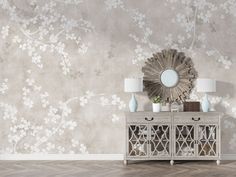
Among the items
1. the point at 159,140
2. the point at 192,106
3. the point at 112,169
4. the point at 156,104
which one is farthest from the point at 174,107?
the point at 112,169

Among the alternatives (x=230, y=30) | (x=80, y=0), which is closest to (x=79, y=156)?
(x=80, y=0)

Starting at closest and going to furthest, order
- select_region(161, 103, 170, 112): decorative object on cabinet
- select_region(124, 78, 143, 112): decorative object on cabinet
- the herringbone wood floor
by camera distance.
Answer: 1. the herringbone wood floor
2. select_region(124, 78, 143, 112): decorative object on cabinet
3. select_region(161, 103, 170, 112): decorative object on cabinet

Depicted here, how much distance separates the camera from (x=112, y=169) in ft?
19.3

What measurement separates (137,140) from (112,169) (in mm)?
595

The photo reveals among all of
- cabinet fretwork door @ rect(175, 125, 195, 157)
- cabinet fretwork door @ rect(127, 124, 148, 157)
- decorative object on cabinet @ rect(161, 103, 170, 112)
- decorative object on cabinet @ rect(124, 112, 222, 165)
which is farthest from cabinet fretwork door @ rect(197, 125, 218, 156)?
cabinet fretwork door @ rect(127, 124, 148, 157)

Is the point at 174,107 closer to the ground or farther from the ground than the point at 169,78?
closer to the ground

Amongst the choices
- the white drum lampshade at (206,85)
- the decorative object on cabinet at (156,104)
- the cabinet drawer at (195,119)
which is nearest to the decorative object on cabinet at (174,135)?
the cabinet drawer at (195,119)

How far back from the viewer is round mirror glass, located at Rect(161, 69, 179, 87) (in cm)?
662

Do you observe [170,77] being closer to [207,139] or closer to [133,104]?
[133,104]

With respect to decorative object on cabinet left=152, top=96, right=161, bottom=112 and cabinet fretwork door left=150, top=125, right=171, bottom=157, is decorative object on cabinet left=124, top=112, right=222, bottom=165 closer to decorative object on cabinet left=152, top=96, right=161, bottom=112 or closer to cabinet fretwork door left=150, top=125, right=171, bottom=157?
cabinet fretwork door left=150, top=125, right=171, bottom=157

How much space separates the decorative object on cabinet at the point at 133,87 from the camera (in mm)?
6250

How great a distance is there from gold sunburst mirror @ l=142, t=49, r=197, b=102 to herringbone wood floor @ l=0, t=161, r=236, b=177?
3.60ft

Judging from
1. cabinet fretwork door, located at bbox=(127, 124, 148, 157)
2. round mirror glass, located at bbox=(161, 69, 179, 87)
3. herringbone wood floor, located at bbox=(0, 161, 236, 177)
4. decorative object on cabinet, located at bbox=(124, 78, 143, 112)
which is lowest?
herringbone wood floor, located at bbox=(0, 161, 236, 177)

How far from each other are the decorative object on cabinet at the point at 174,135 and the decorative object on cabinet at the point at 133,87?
19cm
